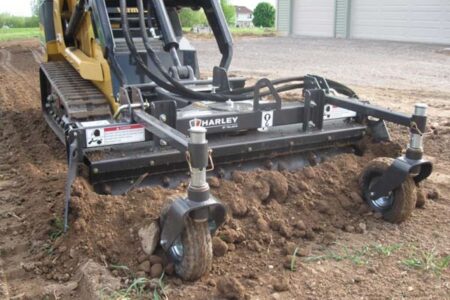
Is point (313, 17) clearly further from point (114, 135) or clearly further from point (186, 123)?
point (114, 135)

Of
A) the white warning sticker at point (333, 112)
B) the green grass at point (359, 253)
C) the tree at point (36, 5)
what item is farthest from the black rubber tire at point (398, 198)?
the tree at point (36, 5)

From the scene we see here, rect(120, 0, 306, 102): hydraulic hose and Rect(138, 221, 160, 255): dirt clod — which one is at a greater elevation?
Rect(120, 0, 306, 102): hydraulic hose

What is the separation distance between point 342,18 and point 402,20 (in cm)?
434

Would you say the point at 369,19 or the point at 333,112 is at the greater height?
the point at 369,19

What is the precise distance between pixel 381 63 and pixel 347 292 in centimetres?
1444

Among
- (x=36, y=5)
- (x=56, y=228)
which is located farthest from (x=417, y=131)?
(x=36, y=5)

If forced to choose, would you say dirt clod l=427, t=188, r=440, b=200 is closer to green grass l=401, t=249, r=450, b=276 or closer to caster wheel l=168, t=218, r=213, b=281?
green grass l=401, t=249, r=450, b=276

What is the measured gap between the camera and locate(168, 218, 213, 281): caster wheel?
11.4 ft

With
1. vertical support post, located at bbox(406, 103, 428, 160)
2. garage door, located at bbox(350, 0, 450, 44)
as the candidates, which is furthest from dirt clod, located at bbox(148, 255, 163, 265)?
garage door, located at bbox(350, 0, 450, 44)

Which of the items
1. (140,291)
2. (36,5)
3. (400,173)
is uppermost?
(36,5)

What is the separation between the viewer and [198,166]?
10.8ft

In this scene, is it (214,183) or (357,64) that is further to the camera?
(357,64)

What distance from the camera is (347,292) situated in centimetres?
351

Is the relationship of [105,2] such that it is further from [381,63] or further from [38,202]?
[381,63]
